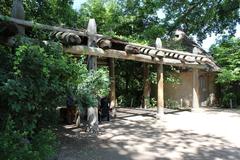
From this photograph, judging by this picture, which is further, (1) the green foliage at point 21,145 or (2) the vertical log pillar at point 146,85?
(2) the vertical log pillar at point 146,85

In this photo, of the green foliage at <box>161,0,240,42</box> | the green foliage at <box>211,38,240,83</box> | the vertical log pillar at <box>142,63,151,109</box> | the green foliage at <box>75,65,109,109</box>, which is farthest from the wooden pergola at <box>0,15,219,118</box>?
the green foliage at <box>161,0,240,42</box>

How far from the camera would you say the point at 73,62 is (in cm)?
620

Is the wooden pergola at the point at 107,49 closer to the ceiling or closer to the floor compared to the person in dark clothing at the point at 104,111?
closer to the ceiling

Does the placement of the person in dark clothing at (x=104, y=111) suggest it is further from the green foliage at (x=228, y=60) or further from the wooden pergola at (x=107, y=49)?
the green foliage at (x=228, y=60)

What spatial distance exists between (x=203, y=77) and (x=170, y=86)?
9.56 ft

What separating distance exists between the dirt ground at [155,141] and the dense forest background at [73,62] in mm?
1412

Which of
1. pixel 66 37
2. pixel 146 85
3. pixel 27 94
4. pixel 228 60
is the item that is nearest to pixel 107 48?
pixel 66 37

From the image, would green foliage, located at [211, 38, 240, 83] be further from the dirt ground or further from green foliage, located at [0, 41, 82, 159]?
green foliage, located at [0, 41, 82, 159]

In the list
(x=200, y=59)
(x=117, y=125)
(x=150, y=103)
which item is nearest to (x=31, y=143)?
(x=117, y=125)

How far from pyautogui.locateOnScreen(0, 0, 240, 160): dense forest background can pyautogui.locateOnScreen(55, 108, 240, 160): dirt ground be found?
1.41m

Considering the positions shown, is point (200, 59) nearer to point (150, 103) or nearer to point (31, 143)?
point (150, 103)

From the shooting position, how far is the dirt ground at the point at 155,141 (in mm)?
7336

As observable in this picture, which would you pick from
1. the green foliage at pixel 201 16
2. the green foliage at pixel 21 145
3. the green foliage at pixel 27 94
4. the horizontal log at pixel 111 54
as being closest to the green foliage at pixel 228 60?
the green foliage at pixel 201 16

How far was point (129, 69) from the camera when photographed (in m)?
18.8
